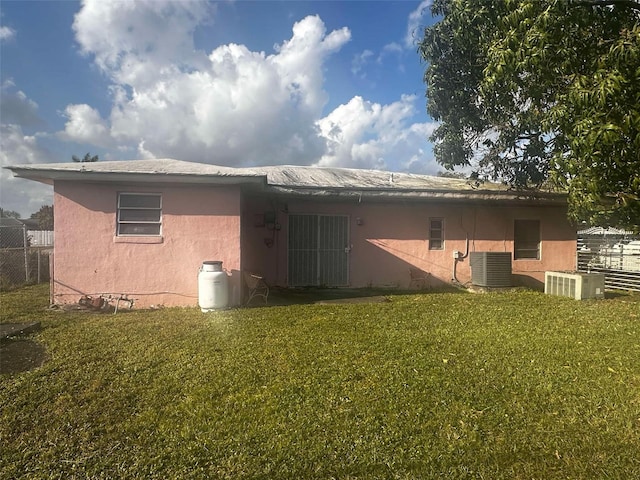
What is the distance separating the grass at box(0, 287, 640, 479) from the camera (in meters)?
2.46

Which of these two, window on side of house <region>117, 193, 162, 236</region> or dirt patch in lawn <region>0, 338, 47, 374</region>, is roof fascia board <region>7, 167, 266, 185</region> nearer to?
window on side of house <region>117, 193, 162, 236</region>

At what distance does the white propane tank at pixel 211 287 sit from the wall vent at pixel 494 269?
663 cm

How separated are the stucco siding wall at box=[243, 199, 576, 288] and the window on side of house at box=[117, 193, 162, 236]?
2460 mm

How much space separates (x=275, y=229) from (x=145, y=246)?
10.8 feet

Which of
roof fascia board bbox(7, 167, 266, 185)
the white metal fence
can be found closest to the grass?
roof fascia board bbox(7, 167, 266, 185)

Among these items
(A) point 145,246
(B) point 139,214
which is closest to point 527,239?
(A) point 145,246

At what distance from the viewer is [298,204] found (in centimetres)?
977

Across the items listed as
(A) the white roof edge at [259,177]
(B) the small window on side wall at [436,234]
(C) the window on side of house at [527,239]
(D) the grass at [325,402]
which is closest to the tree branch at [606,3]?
(D) the grass at [325,402]

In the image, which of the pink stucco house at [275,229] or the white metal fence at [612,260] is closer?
the pink stucco house at [275,229]

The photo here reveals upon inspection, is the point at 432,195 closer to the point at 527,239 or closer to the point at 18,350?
the point at 527,239

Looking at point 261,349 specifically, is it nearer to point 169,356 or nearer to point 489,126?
point 169,356

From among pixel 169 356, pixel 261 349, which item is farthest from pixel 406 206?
pixel 169 356

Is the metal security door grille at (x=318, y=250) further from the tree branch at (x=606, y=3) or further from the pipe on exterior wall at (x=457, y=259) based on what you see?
the tree branch at (x=606, y=3)

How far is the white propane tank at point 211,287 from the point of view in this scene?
22.3 ft
